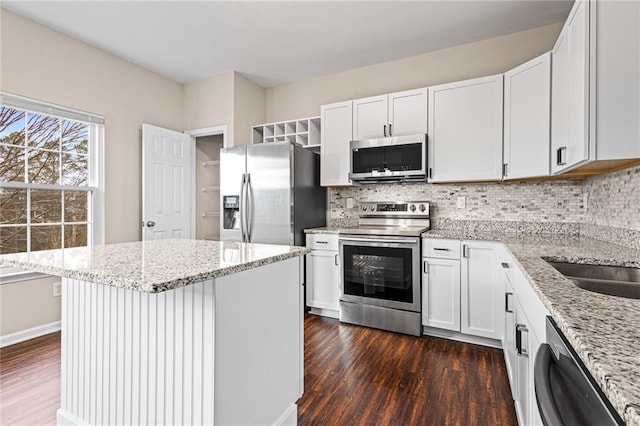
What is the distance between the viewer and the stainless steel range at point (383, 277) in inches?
111

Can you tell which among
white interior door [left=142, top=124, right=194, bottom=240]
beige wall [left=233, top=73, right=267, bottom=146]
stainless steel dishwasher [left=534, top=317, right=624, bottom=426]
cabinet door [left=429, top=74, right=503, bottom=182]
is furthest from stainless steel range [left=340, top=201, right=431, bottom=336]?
white interior door [left=142, top=124, right=194, bottom=240]

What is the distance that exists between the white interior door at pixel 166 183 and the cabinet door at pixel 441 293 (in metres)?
2.90

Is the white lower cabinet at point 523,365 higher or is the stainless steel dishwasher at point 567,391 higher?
the stainless steel dishwasher at point 567,391

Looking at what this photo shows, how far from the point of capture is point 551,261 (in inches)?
62.3

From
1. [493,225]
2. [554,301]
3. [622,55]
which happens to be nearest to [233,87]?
[493,225]

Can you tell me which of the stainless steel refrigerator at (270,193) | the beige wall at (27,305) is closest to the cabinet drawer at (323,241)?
the stainless steel refrigerator at (270,193)

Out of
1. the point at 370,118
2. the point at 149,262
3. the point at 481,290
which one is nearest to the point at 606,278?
the point at 481,290

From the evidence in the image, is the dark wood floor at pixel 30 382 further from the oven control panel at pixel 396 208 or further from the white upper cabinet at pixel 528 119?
the white upper cabinet at pixel 528 119

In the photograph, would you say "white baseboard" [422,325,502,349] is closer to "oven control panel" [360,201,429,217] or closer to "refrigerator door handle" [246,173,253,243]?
"oven control panel" [360,201,429,217]

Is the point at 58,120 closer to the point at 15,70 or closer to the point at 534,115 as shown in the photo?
the point at 15,70

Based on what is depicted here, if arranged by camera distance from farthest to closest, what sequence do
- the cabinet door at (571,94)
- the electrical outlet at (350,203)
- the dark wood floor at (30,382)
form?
1. the electrical outlet at (350,203)
2. the dark wood floor at (30,382)
3. the cabinet door at (571,94)

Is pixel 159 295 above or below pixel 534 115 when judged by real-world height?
below

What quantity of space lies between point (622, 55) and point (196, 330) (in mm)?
2133

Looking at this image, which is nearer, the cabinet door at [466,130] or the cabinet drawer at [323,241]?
the cabinet door at [466,130]
